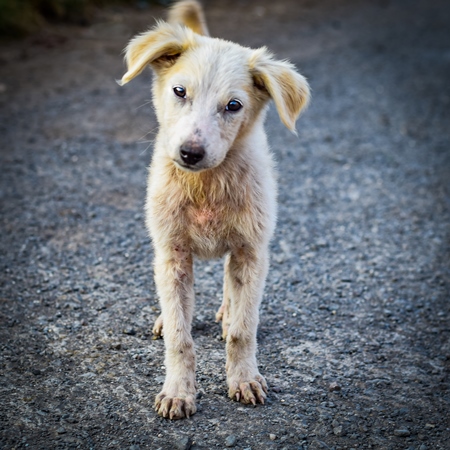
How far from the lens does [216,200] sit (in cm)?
370

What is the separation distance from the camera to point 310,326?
179 inches

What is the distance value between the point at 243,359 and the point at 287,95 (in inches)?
60.6

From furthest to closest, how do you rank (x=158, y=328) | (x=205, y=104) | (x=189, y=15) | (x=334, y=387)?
(x=189, y=15) < (x=158, y=328) < (x=334, y=387) < (x=205, y=104)

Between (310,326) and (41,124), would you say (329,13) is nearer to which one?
(41,124)

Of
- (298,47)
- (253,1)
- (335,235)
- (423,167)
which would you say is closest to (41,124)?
(335,235)

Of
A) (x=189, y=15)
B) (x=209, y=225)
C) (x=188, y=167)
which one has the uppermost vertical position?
(x=189, y=15)

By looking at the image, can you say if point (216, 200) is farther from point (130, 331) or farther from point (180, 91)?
point (130, 331)

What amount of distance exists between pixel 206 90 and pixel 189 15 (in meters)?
1.63

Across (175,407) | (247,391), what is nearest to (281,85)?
(247,391)

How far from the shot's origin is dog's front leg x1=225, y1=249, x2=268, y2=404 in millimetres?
3721

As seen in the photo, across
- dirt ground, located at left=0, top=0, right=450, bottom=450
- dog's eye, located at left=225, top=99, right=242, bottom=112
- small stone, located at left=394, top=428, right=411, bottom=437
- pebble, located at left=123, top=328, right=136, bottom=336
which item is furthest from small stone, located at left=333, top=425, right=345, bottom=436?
dog's eye, located at left=225, top=99, right=242, bottom=112

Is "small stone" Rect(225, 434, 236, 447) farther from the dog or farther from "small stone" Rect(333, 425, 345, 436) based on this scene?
"small stone" Rect(333, 425, 345, 436)

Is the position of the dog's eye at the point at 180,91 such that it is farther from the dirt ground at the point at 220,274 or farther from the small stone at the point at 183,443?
the small stone at the point at 183,443

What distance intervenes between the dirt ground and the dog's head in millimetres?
1415
